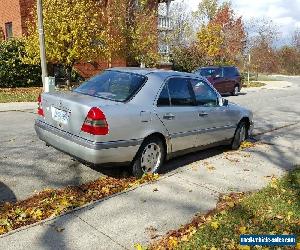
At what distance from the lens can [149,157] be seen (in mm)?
5602

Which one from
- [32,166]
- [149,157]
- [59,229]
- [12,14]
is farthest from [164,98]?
[12,14]

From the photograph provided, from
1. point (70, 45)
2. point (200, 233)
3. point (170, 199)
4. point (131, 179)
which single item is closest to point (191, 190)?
point (170, 199)

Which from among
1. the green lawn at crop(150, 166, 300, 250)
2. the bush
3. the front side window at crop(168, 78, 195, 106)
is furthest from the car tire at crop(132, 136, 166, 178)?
the bush

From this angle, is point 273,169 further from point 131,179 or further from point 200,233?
point 200,233

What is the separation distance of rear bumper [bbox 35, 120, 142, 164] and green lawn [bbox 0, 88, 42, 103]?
1028cm

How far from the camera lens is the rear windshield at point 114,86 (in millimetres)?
5375

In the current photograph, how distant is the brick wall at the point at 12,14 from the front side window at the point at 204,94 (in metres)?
17.8

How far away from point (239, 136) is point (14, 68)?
46.9 ft

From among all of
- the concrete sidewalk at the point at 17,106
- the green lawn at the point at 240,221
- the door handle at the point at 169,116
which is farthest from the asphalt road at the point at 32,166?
the concrete sidewalk at the point at 17,106

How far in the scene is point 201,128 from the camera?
640 centimetres

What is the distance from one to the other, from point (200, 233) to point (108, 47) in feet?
52.8

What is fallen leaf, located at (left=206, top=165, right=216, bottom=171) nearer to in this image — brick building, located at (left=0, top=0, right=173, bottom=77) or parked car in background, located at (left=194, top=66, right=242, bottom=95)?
parked car in background, located at (left=194, top=66, right=242, bottom=95)

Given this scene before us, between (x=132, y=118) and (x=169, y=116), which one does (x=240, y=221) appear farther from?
(x=169, y=116)

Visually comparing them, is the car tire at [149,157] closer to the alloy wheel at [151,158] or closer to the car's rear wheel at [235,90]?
the alloy wheel at [151,158]
